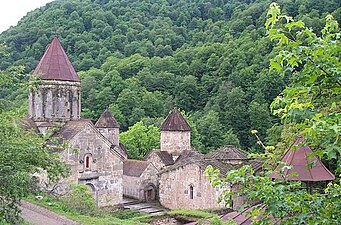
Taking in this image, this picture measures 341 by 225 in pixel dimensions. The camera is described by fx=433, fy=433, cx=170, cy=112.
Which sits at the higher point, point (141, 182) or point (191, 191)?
point (141, 182)

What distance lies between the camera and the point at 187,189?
873 inches

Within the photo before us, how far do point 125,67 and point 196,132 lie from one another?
21821mm

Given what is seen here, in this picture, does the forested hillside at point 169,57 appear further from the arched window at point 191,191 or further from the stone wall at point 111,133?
the arched window at point 191,191

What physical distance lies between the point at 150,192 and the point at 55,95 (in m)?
8.49

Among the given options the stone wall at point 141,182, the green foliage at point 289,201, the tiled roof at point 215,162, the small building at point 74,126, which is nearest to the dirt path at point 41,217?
the small building at point 74,126

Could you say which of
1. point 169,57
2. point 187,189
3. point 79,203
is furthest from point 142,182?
point 169,57

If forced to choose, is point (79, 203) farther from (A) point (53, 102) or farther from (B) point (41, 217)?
(A) point (53, 102)

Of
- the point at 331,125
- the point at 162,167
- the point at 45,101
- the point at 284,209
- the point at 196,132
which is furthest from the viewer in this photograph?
the point at 196,132

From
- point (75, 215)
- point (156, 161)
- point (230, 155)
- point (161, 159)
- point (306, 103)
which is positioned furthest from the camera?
point (156, 161)

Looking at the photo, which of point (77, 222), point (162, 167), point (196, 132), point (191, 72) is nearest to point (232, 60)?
point (191, 72)

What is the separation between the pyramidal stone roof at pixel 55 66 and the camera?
21469mm

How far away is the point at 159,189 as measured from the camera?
24094 mm

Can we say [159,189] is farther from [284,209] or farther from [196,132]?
[284,209]

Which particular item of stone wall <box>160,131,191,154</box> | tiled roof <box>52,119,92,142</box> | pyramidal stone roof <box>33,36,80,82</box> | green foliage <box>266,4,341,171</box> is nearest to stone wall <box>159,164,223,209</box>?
stone wall <box>160,131,191,154</box>
